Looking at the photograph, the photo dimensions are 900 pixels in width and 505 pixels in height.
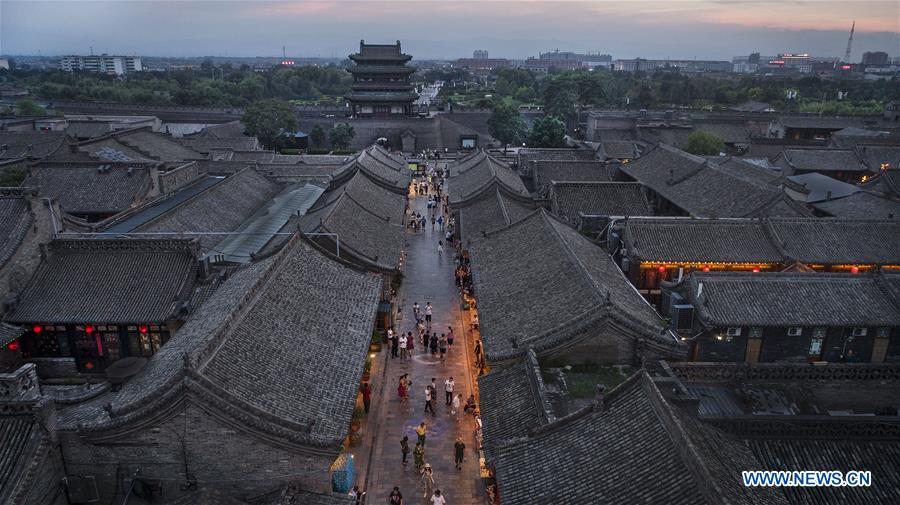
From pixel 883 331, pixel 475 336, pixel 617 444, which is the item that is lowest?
pixel 475 336

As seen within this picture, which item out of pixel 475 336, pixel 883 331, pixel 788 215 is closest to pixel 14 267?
pixel 475 336

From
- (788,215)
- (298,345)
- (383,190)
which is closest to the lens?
(298,345)

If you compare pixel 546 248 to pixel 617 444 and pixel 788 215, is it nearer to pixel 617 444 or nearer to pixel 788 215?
pixel 617 444

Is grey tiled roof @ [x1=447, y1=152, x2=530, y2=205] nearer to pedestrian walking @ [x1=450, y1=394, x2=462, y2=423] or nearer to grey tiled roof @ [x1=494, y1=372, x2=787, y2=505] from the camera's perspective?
pedestrian walking @ [x1=450, y1=394, x2=462, y2=423]

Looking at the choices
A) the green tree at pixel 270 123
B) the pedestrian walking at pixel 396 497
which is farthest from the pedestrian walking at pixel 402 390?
the green tree at pixel 270 123

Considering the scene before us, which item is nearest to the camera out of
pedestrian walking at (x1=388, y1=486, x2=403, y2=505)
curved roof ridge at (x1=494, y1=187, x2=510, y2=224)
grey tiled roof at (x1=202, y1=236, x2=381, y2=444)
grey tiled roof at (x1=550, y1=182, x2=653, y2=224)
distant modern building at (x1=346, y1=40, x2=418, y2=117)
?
grey tiled roof at (x1=202, y1=236, x2=381, y2=444)

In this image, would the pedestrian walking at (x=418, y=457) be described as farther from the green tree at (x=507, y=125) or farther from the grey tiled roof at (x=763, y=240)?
the green tree at (x=507, y=125)

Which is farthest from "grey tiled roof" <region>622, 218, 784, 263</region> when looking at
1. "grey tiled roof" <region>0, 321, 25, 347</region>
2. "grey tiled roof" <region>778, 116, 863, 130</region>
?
"grey tiled roof" <region>778, 116, 863, 130</region>

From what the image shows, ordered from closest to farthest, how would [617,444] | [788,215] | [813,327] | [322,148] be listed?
[617,444] → [813,327] → [788,215] → [322,148]

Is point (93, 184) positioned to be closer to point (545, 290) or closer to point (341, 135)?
point (545, 290)
